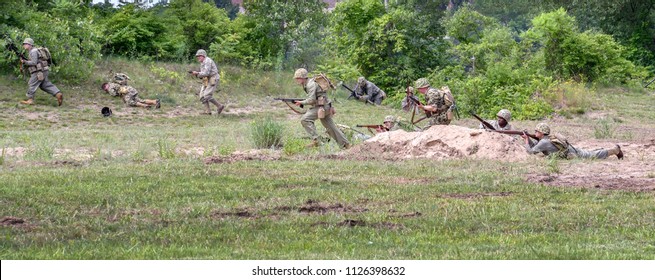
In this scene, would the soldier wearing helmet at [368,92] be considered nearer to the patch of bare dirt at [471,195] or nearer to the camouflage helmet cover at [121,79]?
the camouflage helmet cover at [121,79]

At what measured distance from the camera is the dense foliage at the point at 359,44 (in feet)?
101

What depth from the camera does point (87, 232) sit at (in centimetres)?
975

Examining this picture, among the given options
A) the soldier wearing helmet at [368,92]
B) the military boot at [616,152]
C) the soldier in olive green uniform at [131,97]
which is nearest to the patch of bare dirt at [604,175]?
the military boot at [616,152]

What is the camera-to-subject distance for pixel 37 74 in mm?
27391

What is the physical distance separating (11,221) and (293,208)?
277 centimetres

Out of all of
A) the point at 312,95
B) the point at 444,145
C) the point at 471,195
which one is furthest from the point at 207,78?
the point at 471,195

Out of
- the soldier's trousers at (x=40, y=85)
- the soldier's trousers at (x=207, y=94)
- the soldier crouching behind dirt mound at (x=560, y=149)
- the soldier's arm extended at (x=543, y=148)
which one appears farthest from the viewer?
the soldier's trousers at (x=207, y=94)

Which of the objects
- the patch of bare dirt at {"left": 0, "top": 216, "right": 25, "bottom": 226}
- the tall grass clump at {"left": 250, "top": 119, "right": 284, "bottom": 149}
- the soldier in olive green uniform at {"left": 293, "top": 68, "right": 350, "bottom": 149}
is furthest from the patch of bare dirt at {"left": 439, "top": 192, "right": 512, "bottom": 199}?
the tall grass clump at {"left": 250, "top": 119, "right": 284, "bottom": 149}

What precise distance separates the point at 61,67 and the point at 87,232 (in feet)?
68.1

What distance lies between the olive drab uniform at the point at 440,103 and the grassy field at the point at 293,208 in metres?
2.10

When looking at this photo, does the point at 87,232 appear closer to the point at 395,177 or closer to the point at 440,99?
the point at 395,177

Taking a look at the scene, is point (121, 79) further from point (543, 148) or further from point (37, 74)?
point (543, 148)

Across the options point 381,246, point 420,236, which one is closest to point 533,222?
point 420,236

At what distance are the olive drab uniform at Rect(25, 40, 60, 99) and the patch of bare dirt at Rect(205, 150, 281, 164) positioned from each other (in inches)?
420
